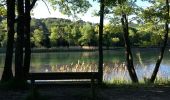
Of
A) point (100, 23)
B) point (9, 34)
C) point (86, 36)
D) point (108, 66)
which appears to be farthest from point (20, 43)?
point (86, 36)

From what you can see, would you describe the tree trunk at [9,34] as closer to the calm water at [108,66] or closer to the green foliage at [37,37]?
the calm water at [108,66]

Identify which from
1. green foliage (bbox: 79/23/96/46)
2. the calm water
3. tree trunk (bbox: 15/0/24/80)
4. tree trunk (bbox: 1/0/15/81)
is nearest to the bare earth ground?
tree trunk (bbox: 15/0/24/80)

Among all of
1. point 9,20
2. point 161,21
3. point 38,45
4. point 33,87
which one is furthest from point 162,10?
point 38,45

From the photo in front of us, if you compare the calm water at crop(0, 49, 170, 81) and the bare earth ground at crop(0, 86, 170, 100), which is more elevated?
the bare earth ground at crop(0, 86, 170, 100)

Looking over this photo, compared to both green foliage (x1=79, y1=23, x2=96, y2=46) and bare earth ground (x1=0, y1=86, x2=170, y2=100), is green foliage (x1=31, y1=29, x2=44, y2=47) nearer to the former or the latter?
green foliage (x1=79, y1=23, x2=96, y2=46)

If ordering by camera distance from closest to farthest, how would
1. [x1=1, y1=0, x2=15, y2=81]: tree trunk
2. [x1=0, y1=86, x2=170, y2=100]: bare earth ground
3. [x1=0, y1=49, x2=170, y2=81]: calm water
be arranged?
[x1=0, y1=86, x2=170, y2=100]: bare earth ground → [x1=1, y1=0, x2=15, y2=81]: tree trunk → [x1=0, y1=49, x2=170, y2=81]: calm water

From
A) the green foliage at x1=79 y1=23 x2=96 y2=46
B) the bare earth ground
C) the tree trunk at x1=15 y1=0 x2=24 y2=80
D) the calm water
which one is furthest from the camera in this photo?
the green foliage at x1=79 y1=23 x2=96 y2=46

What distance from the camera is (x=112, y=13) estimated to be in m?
20.3

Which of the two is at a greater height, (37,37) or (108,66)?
(37,37)

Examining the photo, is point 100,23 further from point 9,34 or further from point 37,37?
point 37,37

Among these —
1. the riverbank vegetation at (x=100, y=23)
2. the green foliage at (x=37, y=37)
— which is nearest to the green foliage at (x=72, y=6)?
the riverbank vegetation at (x=100, y=23)

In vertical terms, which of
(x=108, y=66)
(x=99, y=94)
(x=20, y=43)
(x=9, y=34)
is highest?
(x=9, y=34)

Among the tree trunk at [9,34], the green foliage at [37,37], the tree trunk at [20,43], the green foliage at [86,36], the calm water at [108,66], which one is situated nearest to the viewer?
the tree trunk at [20,43]

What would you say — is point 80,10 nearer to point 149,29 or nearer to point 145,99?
point 149,29
